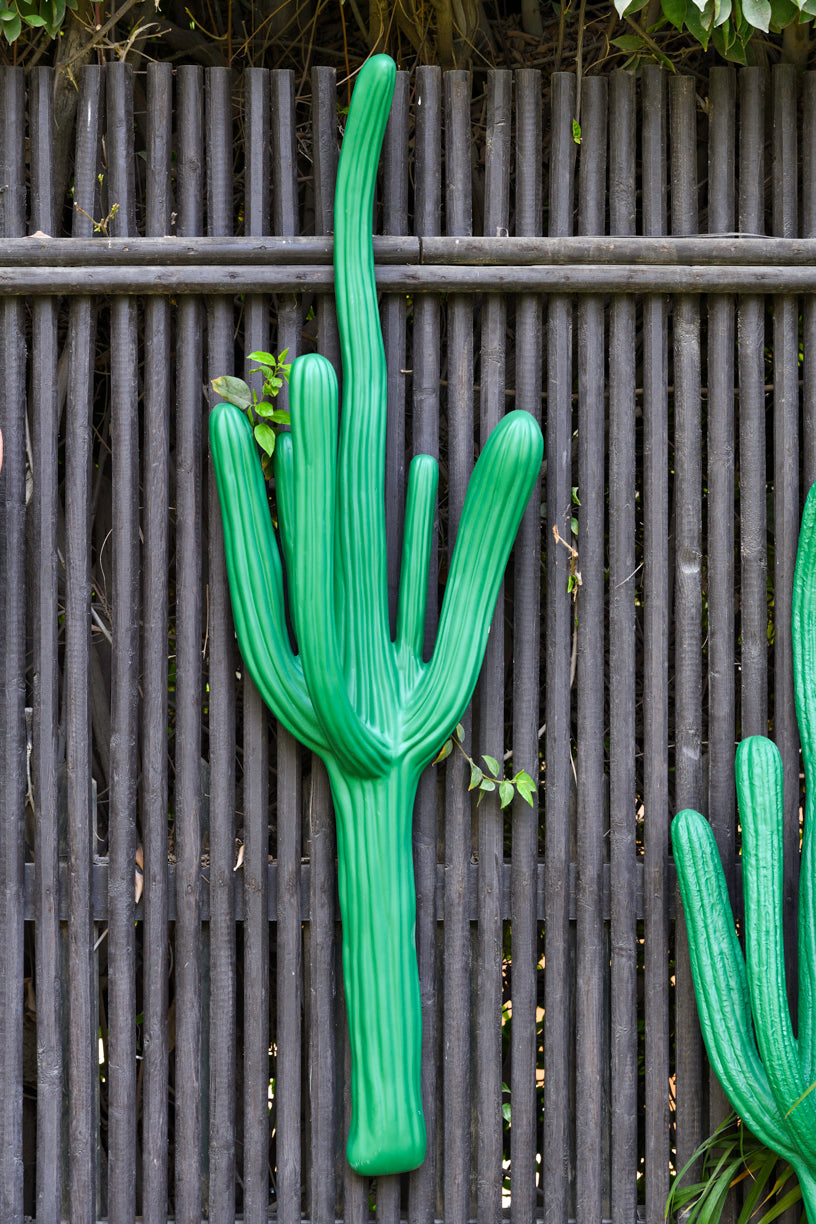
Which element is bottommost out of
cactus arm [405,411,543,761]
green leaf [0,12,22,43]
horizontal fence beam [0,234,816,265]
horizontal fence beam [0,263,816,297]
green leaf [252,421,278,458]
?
cactus arm [405,411,543,761]

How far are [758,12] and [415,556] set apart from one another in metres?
1.33

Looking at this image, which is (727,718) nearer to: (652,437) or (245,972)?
(652,437)

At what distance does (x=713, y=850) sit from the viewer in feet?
6.44

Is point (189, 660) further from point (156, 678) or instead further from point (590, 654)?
point (590, 654)

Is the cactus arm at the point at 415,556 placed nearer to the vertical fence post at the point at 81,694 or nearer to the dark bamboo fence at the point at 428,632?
the dark bamboo fence at the point at 428,632

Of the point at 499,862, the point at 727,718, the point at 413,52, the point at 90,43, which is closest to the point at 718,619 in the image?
the point at 727,718

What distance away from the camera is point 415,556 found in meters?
1.99

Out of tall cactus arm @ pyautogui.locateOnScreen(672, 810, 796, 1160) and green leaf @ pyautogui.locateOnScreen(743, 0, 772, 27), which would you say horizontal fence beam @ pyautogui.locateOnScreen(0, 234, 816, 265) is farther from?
tall cactus arm @ pyautogui.locateOnScreen(672, 810, 796, 1160)

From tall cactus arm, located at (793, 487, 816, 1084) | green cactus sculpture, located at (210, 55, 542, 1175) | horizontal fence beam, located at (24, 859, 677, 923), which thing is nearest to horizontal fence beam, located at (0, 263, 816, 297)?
green cactus sculpture, located at (210, 55, 542, 1175)

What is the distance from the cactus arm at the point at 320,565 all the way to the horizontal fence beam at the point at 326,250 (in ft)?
1.23

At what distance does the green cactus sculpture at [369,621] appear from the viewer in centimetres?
194

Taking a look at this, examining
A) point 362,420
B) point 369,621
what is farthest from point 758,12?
point 369,621

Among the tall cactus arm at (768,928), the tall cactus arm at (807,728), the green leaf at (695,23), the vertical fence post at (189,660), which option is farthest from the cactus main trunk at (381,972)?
the green leaf at (695,23)

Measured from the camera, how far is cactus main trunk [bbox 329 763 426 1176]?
1.94m
